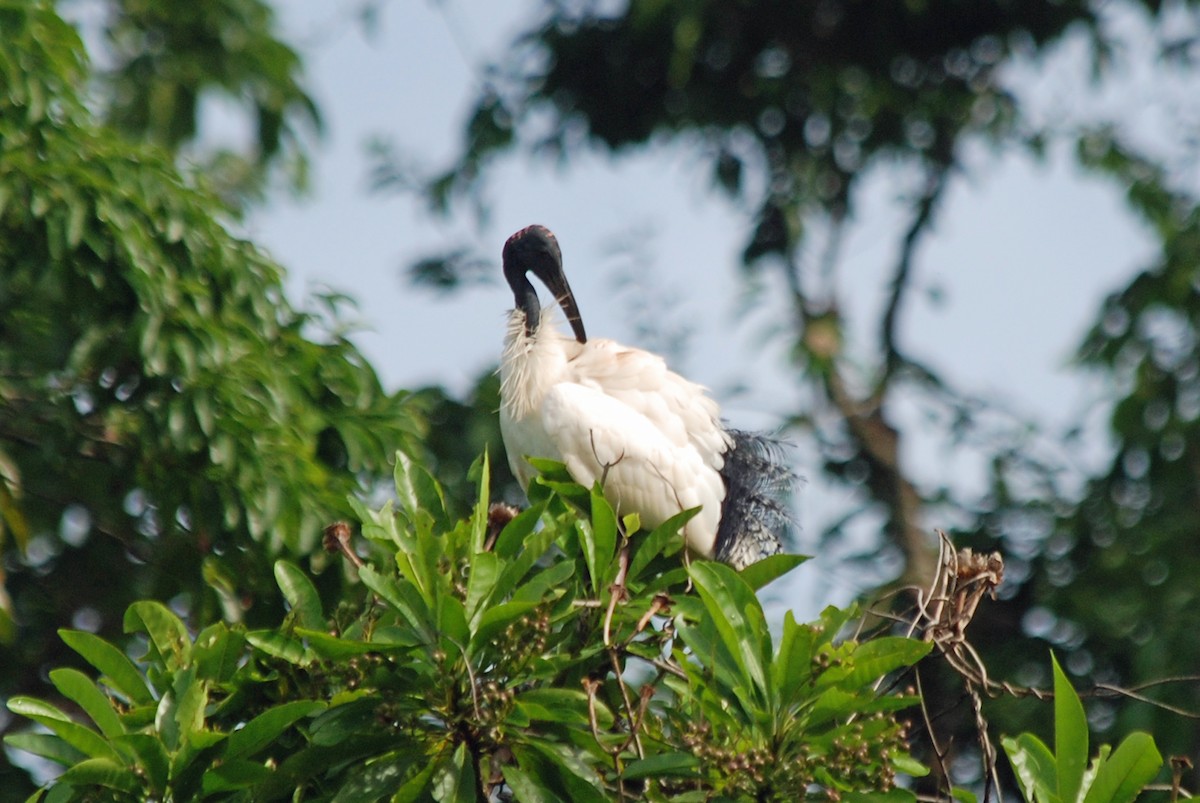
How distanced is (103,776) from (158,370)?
72.2 inches

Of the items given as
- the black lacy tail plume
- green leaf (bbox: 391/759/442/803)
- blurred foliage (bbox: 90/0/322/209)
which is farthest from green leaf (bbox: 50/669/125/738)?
blurred foliage (bbox: 90/0/322/209)

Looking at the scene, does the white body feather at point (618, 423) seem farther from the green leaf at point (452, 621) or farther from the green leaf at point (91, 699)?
the green leaf at point (91, 699)

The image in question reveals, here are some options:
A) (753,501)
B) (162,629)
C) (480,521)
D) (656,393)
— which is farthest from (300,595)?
(753,501)

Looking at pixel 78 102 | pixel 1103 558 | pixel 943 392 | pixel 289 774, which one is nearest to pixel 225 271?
pixel 78 102

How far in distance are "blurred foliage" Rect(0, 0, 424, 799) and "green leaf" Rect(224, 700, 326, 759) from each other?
63.4 inches

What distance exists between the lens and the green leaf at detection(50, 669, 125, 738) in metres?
3.19

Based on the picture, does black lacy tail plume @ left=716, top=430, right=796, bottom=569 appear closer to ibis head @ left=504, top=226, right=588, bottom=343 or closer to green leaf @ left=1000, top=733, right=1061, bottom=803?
ibis head @ left=504, top=226, right=588, bottom=343

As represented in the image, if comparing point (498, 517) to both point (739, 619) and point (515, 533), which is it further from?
point (739, 619)

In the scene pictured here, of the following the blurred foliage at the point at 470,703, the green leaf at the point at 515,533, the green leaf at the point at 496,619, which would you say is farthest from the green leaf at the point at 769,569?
the green leaf at the point at 496,619

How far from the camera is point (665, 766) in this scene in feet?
10.2

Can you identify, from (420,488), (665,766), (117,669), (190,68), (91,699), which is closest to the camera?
(665,766)

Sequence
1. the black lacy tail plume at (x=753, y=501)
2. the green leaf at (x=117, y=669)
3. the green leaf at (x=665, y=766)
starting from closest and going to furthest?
the green leaf at (x=665, y=766), the green leaf at (x=117, y=669), the black lacy tail plume at (x=753, y=501)

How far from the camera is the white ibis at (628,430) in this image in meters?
4.83

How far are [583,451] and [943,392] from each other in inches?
206
